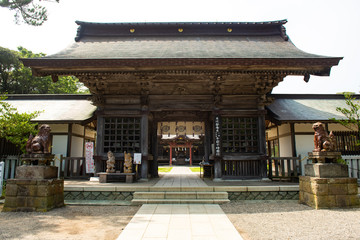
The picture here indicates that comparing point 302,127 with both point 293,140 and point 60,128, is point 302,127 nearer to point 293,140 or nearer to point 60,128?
point 293,140

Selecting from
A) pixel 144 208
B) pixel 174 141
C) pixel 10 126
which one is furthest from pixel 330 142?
pixel 174 141

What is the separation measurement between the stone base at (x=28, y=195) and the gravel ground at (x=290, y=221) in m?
4.76

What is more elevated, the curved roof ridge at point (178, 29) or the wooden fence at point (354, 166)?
the curved roof ridge at point (178, 29)

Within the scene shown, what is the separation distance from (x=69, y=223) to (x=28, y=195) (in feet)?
5.82

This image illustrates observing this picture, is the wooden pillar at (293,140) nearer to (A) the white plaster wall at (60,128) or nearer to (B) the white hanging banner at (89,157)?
(B) the white hanging banner at (89,157)

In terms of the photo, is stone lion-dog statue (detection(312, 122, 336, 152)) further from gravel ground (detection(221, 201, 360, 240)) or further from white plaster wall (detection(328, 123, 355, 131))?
white plaster wall (detection(328, 123, 355, 131))

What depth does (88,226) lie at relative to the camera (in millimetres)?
4840

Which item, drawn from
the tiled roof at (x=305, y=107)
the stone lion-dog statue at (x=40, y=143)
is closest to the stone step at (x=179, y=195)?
the stone lion-dog statue at (x=40, y=143)

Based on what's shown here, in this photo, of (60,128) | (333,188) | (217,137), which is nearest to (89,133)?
(60,128)

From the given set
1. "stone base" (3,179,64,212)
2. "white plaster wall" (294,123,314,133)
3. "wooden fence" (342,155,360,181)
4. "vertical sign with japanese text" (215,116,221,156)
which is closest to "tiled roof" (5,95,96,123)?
"stone base" (3,179,64,212)

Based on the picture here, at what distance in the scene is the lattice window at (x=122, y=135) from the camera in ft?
32.2

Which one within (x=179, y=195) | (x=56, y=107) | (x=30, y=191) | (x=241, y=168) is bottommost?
(x=179, y=195)

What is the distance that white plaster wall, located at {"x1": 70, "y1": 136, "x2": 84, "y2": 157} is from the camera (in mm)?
11727

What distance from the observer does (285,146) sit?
1161cm
